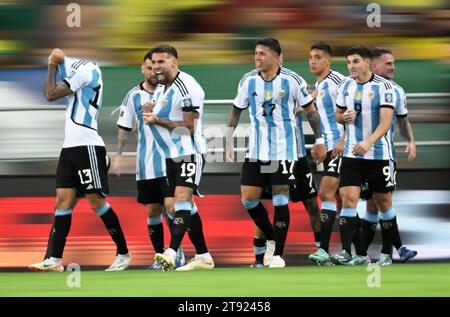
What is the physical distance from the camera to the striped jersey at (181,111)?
10.5 metres

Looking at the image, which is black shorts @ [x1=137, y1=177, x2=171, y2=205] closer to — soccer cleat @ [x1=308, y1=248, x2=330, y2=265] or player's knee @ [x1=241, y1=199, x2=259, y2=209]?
player's knee @ [x1=241, y1=199, x2=259, y2=209]

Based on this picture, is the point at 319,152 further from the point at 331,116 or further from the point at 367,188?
the point at 367,188

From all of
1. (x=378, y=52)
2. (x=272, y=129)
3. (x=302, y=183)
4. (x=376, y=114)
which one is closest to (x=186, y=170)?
(x=272, y=129)

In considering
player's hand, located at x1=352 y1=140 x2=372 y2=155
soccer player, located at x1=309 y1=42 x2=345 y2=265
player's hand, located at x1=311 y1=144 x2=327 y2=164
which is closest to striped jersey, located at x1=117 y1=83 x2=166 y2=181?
player's hand, located at x1=311 y1=144 x2=327 y2=164

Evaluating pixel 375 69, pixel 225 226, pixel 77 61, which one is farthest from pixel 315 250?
pixel 77 61

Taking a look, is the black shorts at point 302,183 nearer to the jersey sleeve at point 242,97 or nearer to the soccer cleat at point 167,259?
the jersey sleeve at point 242,97

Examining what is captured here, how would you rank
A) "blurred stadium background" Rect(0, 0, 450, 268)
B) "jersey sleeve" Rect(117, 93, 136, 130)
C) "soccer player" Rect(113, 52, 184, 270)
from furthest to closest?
"blurred stadium background" Rect(0, 0, 450, 268) → "jersey sleeve" Rect(117, 93, 136, 130) → "soccer player" Rect(113, 52, 184, 270)

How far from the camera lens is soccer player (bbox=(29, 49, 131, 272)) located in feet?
34.9

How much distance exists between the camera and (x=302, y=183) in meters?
11.3

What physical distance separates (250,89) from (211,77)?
4.36 feet

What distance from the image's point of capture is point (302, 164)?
11.4 metres

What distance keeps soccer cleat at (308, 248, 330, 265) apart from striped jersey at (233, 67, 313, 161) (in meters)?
0.77

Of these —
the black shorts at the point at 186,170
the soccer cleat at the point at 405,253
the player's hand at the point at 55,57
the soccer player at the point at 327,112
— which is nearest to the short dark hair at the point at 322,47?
the soccer player at the point at 327,112

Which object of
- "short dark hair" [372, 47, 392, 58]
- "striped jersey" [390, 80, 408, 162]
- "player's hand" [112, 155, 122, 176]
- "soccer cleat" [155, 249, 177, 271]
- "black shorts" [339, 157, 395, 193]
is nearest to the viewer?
"soccer cleat" [155, 249, 177, 271]
